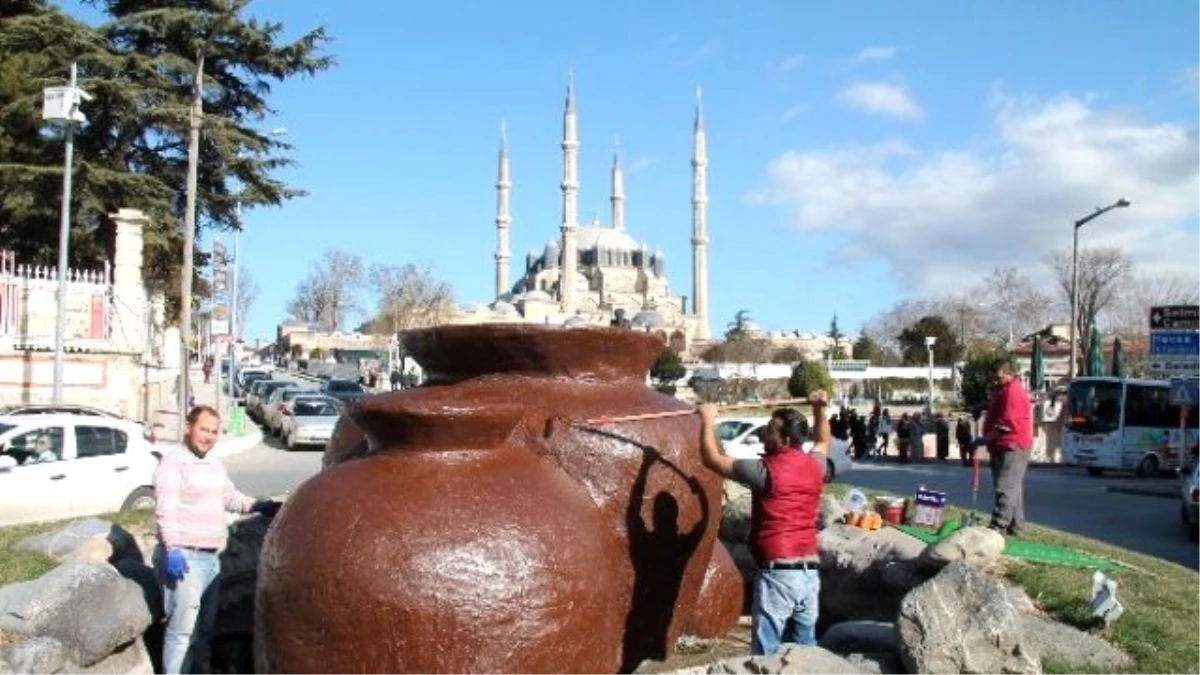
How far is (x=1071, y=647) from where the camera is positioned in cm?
591

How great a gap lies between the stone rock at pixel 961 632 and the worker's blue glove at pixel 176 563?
3.44 metres

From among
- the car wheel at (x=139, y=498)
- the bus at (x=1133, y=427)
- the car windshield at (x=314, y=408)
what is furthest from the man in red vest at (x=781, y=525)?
the bus at (x=1133, y=427)

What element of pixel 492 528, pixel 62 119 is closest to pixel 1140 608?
pixel 492 528

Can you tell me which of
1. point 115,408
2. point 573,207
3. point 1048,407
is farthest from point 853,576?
point 573,207

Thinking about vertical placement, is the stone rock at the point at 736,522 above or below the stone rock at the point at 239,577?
above

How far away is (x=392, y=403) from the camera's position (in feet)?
14.9

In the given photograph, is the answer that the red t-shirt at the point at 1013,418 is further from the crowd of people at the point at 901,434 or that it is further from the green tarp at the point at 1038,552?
the crowd of people at the point at 901,434

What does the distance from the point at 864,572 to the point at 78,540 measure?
5544 millimetres

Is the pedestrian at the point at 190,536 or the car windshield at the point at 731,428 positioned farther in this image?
the car windshield at the point at 731,428

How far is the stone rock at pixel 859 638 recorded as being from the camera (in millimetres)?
5707

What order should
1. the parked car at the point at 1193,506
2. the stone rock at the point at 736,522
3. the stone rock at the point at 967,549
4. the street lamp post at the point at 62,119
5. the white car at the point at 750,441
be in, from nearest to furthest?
the stone rock at the point at 967,549, the stone rock at the point at 736,522, the parked car at the point at 1193,506, the street lamp post at the point at 62,119, the white car at the point at 750,441

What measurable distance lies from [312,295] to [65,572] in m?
81.4

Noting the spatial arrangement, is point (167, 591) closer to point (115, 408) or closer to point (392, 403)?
point (392, 403)

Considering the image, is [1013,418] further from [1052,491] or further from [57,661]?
[1052,491]
